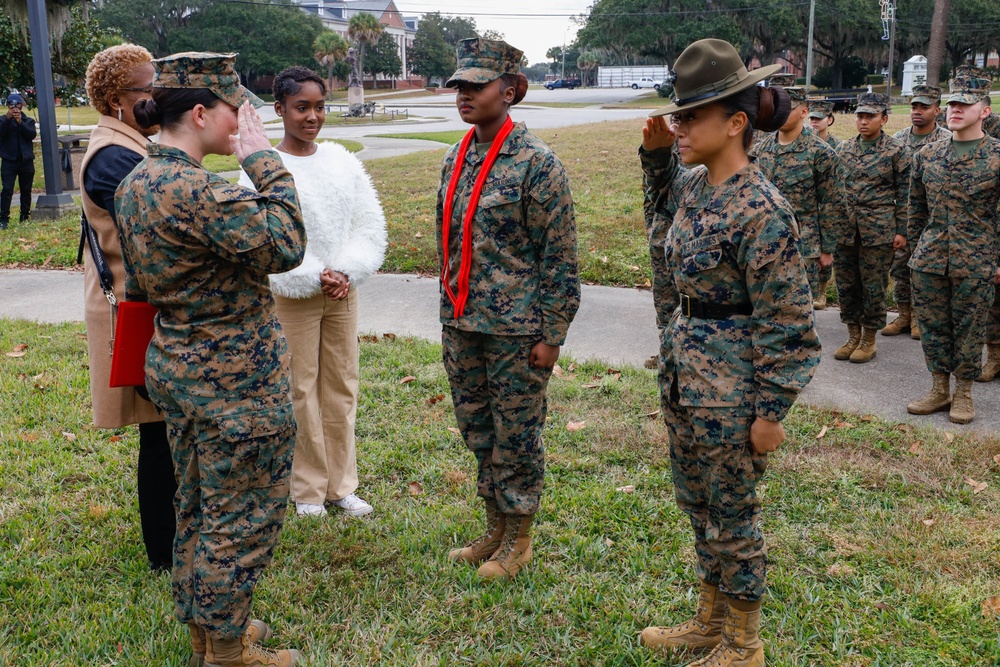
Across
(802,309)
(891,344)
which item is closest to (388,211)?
(891,344)

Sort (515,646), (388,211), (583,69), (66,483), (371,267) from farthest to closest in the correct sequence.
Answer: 1. (583,69)
2. (388,211)
3. (66,483)
4. (371,267)
5. (515,646)

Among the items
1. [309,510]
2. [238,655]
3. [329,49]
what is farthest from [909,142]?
[329,49]

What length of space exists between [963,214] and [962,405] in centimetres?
135

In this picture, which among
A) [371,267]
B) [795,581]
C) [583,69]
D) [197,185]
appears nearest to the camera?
[197,185]

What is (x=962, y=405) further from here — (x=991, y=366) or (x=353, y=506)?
(x=353, y=506)

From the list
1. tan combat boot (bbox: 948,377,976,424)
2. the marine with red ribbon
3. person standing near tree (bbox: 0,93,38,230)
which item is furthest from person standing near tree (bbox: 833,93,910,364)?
person standing near tree (bbox: 0,93,38,230)

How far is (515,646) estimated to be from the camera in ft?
11.2

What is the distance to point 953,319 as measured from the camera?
6.12 meters

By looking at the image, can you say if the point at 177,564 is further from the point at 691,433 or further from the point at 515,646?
the point at 691,433

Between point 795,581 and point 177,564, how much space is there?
2639mm

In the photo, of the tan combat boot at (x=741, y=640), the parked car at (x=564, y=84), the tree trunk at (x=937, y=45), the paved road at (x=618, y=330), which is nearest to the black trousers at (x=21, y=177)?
the paved road at (x=618, y=330)

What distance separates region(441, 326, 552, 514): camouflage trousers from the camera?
3.63 m

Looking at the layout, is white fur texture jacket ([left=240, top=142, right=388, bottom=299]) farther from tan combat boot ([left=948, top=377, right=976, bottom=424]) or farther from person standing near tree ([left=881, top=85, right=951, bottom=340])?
person standing near tree ([left=881, top=85, right=951, bottom=340])

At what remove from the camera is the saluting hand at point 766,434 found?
285 centimetres
